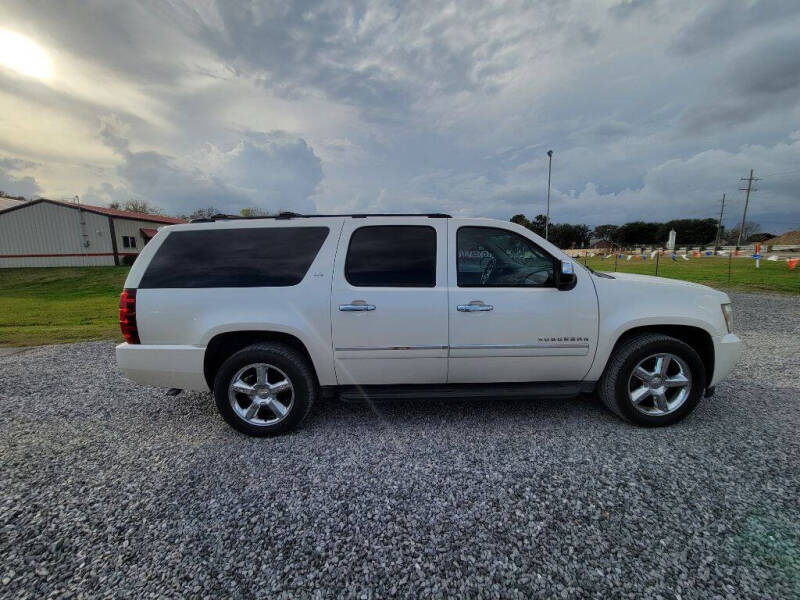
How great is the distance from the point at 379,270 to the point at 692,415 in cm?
333

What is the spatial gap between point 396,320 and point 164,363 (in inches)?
80.2

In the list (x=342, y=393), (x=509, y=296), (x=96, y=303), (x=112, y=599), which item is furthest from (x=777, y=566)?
(x=96, y=303)

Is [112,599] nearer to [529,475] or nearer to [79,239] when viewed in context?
[529,475]

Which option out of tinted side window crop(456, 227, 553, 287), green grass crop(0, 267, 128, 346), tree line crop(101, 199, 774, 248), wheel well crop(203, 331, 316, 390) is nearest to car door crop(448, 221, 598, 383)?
tinted side window crop(456, 227, 553, 287)

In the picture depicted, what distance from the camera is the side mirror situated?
293cm

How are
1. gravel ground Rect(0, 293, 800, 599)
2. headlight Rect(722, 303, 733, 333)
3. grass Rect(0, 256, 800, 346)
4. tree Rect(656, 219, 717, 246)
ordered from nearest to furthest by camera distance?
1. gravel ground Rect(0, 293, 800, 599)
2. headlight Rect(722, 303, 733, 333)
3. grass Rect(0, 256, 800, 346)
4. tree Rect(656, 219, 717, 246)

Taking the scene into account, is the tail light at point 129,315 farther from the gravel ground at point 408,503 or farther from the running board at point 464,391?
the running board at point 464,391

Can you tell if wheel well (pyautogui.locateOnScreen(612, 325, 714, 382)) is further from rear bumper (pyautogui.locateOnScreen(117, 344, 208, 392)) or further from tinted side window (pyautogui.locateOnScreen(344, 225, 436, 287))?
rear bumper (pyautogui.locateOnScreen(117, 344, 208, 392))

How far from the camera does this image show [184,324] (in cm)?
297

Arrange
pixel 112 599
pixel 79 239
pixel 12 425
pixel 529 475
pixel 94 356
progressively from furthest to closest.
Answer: pixel 79 239 → pixel 94 356 → pixel 12 425 → pixel 529 475 → pixel 112 599

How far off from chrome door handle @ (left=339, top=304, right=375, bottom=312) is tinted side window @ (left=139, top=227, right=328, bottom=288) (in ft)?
1.50

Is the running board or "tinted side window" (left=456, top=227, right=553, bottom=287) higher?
"tinted side window" (left=456, top=227, right=553, bottom=287)

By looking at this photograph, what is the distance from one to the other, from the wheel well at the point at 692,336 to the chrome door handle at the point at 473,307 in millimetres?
1279

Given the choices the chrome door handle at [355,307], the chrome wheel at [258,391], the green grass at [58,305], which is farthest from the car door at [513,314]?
the green grass at [58,305]
